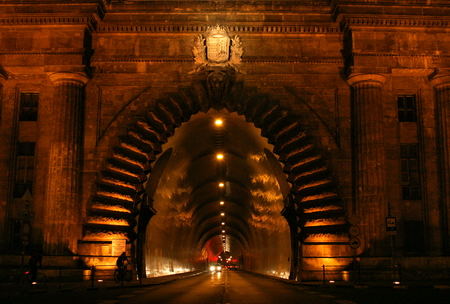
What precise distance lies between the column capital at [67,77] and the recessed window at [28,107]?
144 centimetres

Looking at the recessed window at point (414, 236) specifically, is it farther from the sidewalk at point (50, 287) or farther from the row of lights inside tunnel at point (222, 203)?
the sidewalk at point (50, 287)

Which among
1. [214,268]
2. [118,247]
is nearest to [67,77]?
[118,247]

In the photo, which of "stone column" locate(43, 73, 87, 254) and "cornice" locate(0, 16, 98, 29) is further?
"cornice" locate(0, 16, 98, 29)

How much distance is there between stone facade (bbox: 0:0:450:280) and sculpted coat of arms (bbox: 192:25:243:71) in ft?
1.05

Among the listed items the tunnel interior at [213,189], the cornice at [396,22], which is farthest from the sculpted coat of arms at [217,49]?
the cornice at [396,22]

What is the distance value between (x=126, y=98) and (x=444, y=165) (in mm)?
14199

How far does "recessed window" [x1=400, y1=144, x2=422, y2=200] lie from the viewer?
2800 centimetres

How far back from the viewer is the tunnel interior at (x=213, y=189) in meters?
31.6

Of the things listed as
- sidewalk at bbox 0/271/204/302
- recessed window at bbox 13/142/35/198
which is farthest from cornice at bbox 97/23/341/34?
sidewalk at bbox 0/271/204/302

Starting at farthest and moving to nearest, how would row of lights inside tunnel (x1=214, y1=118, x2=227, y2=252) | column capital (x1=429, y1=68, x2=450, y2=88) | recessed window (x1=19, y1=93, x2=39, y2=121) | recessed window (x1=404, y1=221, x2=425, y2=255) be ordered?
1. row of lights inside tunnel (x1=214, y1=118, x2=227, y2=252)
2. recessed window (x1=19, y1=93, x2=39, y2=121)
3. column capital (x1=429, y1=68, x2=450, y2=88)
4. recessed window (x1=404, y1=221, x2=425, y2=255)

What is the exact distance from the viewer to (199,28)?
2877cm

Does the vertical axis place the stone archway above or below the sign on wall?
above

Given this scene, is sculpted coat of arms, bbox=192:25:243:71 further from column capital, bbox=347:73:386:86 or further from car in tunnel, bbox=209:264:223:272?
car in tunnel, bbox=209:264:223:272

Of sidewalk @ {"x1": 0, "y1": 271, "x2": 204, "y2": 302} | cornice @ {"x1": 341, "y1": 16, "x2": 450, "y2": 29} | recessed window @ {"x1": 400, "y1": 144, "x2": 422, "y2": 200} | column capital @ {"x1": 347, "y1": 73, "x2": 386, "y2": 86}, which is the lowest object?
sidewalk @ {"x1": 0, "y1": 271, "x2": 204, "y2": 302}
